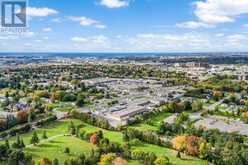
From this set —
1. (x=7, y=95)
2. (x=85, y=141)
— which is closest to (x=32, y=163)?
(x=85, y=141)

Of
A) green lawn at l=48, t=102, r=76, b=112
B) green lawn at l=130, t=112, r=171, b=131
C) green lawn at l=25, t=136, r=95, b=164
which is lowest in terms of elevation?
green lawn at l=25, t=136, r=95, b=164

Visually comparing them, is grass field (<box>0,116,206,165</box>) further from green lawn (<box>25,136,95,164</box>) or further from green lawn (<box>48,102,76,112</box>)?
green lawn (<box>48,102,76,112</box>)

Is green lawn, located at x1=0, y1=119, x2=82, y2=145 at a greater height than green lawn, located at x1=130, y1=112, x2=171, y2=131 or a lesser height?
lesser

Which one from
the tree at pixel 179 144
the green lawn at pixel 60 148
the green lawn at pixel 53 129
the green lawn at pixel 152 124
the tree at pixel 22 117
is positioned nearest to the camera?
the green lawn at pixel 60 148

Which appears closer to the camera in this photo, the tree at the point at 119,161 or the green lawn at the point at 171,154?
the tree at the point at 119,161

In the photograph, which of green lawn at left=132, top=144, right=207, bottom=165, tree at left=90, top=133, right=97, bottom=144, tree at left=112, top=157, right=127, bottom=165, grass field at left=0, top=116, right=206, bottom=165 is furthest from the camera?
tree at left=90, top=133, right=97, bottom=144

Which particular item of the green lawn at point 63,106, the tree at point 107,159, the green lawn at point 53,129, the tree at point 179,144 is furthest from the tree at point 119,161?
the green lawn at point 63,106

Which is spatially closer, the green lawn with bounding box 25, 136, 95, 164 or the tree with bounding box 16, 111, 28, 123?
the green lawn with bounding box 25, 136, 95, 164

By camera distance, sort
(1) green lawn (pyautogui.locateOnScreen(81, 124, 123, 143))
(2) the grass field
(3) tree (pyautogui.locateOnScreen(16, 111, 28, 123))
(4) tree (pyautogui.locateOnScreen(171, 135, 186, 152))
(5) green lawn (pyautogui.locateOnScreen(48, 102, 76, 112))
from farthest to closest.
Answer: (5) green lawn (pyautogui.locateOnScreen(48, 102, 76, 112)), (3) tree (pyautogui.locateOnScreen(16, 111, 28, 123)), (1) green lawn (pyautogui.locateOnScreen(81, 124, 123, 143)), (4) tree (pyautogui.locateOnScreen(171, 135, 186, 152)), (2) the grass field

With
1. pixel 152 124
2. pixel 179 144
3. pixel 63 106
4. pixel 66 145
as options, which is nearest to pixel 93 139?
pixel 66 145

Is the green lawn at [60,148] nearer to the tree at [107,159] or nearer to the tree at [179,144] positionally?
the tree at [107,159]

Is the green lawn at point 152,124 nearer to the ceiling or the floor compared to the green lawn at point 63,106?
nearer to the floor

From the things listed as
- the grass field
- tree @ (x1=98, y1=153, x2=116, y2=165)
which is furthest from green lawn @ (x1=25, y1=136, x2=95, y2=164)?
tree @ (x1=98, y1=153, x2=116, y2=165)
